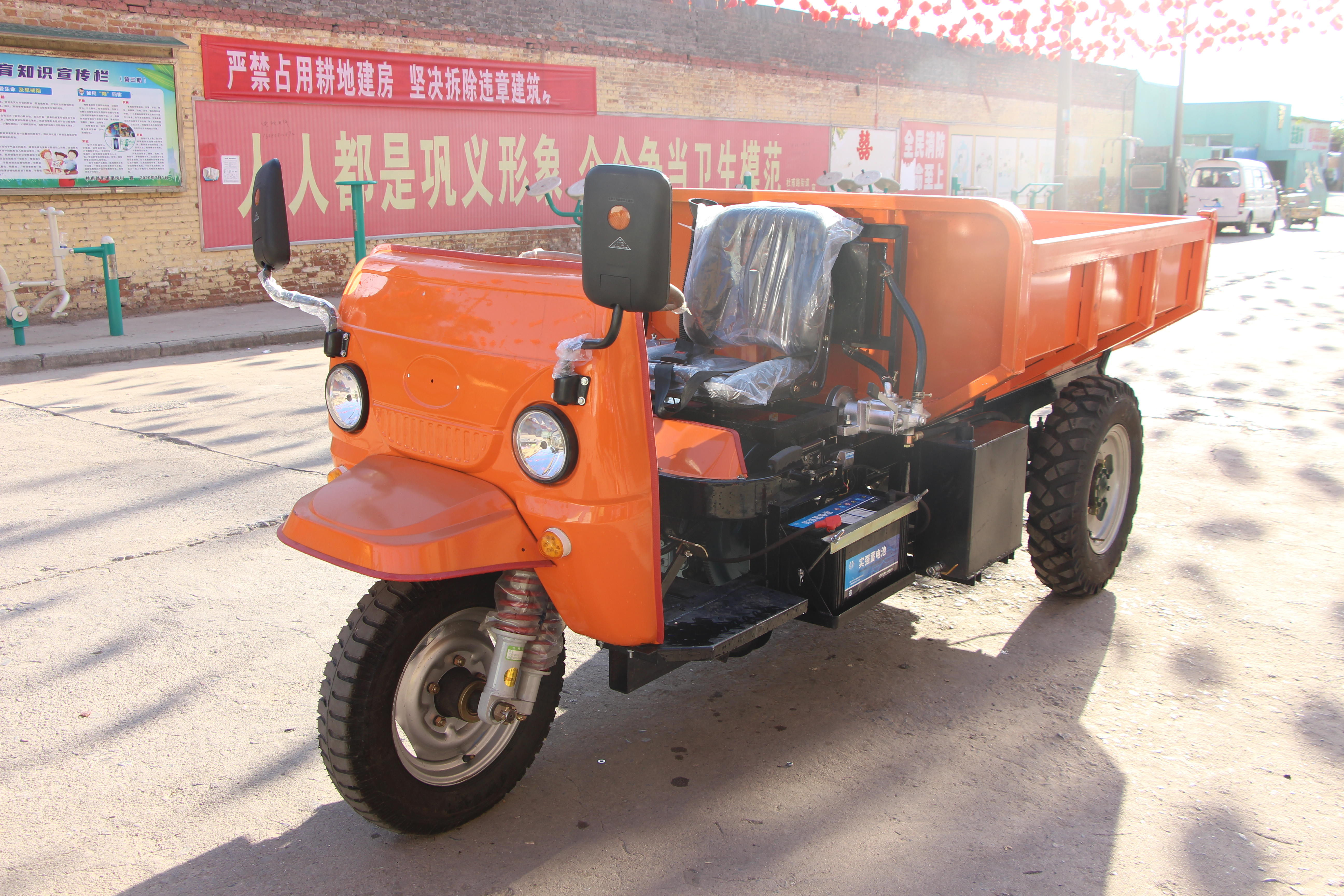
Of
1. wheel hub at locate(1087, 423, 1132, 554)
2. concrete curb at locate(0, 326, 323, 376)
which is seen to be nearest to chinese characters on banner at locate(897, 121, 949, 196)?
concrete curb at locate(0, 326, 323, 376)

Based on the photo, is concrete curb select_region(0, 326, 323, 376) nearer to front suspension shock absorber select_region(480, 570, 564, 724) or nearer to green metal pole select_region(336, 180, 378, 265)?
green metal pole select_region(336, 180, 378, 265)

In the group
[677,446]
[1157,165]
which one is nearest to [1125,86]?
[1157,165]

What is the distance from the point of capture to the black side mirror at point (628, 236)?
249 cm

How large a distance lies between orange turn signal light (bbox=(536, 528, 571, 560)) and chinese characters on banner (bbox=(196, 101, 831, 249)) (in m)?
11.8

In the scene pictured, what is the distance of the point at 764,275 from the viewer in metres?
4.28

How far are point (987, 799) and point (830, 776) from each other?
19.3 inches

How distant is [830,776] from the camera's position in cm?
348

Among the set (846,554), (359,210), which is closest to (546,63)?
(359,210)

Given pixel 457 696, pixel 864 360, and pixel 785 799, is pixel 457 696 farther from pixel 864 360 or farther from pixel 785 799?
pixel 864 360

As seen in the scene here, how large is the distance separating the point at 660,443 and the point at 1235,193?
28.8 meters

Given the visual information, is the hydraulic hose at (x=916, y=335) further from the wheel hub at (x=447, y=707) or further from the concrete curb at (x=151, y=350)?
the concrete curb at (x=151, y=350)

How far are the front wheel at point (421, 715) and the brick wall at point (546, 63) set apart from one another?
6.74 metres

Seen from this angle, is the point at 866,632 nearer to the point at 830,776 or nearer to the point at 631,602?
the point at 830,776

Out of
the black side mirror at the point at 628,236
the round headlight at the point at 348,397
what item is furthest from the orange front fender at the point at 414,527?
the black side mirror at the point at 628,236
